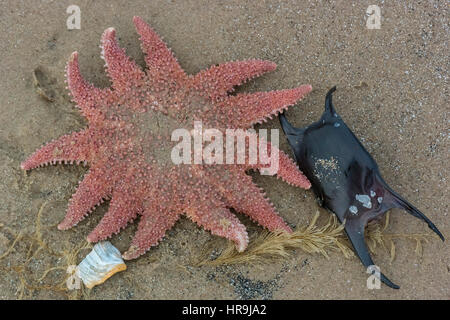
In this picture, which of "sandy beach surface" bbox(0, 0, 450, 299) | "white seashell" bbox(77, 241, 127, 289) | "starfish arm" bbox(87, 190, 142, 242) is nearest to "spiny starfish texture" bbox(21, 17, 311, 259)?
"starfish arm" bbox(87, 190, 142, 242)

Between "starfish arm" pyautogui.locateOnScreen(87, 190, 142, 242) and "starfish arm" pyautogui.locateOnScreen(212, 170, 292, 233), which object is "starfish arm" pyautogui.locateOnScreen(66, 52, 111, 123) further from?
"starfish arm" pyautogui.locateOnScreen(212, 170, 292, 233)

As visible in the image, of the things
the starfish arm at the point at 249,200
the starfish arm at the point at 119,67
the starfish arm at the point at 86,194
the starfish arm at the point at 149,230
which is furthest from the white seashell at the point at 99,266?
the starfish arm at the point at 119,67

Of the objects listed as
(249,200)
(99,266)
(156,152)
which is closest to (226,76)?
(156,152)

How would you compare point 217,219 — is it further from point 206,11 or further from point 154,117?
point 206,11

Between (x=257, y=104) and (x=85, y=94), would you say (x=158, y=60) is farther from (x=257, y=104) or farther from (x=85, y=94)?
(x=257, y=104)

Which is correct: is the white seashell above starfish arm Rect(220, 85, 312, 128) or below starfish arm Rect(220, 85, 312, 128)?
below

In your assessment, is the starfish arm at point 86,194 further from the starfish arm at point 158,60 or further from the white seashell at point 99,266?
the starfish arm at point 158,60
